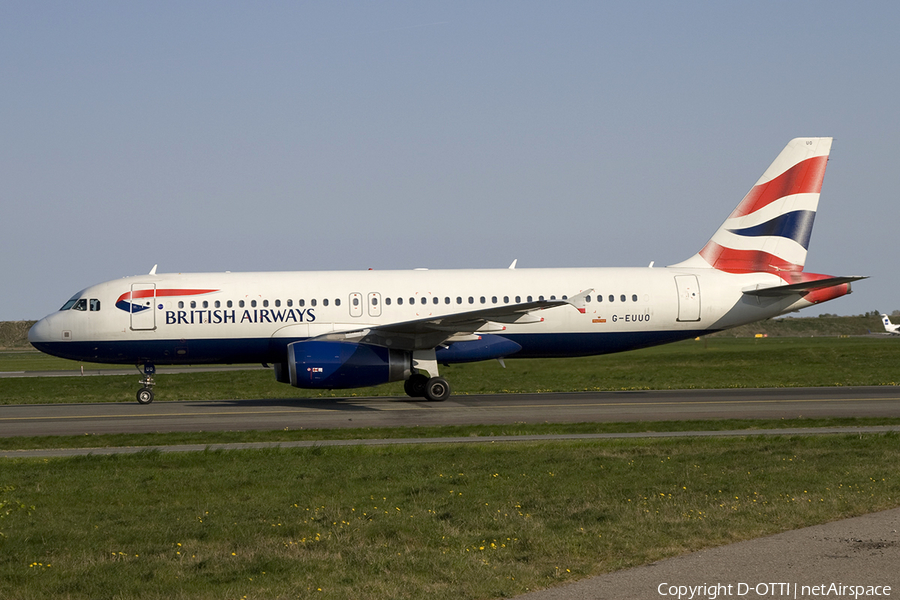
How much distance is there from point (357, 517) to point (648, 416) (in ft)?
41.6

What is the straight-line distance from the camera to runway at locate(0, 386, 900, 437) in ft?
69.3

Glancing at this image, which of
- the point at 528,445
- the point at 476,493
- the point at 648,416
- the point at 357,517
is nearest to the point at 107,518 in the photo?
the point at 357,517

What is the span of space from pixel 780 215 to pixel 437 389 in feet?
44.4

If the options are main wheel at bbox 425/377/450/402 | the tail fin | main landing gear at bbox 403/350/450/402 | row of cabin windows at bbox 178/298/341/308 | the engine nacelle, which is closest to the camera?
the engine nacelle

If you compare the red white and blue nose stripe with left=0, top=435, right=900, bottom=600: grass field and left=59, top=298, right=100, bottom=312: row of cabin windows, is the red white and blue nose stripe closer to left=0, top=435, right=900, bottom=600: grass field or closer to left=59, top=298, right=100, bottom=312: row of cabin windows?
left=59, top=298, right=100, bottom=312: row of cabin windows

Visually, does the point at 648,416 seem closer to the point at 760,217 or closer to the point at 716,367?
the point at 760,217

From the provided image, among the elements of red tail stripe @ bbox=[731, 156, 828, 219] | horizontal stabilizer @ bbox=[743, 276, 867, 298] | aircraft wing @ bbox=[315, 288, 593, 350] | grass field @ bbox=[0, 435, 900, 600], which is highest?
red tail stripe @ bbox=[731, 156, 828, 219]

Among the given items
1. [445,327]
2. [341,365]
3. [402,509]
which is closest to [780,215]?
[445,327]

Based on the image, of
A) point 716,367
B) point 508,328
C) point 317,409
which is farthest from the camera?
point 716,367

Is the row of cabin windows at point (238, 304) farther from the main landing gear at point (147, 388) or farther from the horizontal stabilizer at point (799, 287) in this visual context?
the horizontal stabilizer at point (799, 287)

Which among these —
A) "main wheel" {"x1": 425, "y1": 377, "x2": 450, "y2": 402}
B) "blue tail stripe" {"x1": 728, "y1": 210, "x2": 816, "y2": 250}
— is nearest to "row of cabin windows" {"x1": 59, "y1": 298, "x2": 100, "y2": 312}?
"main wheel" {"x1": 425, "y1": 377, "x2": 450, "y2": 402}

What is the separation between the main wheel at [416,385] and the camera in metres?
27.8

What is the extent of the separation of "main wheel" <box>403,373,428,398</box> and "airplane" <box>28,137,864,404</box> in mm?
33

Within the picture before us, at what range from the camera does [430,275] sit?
28938mm
